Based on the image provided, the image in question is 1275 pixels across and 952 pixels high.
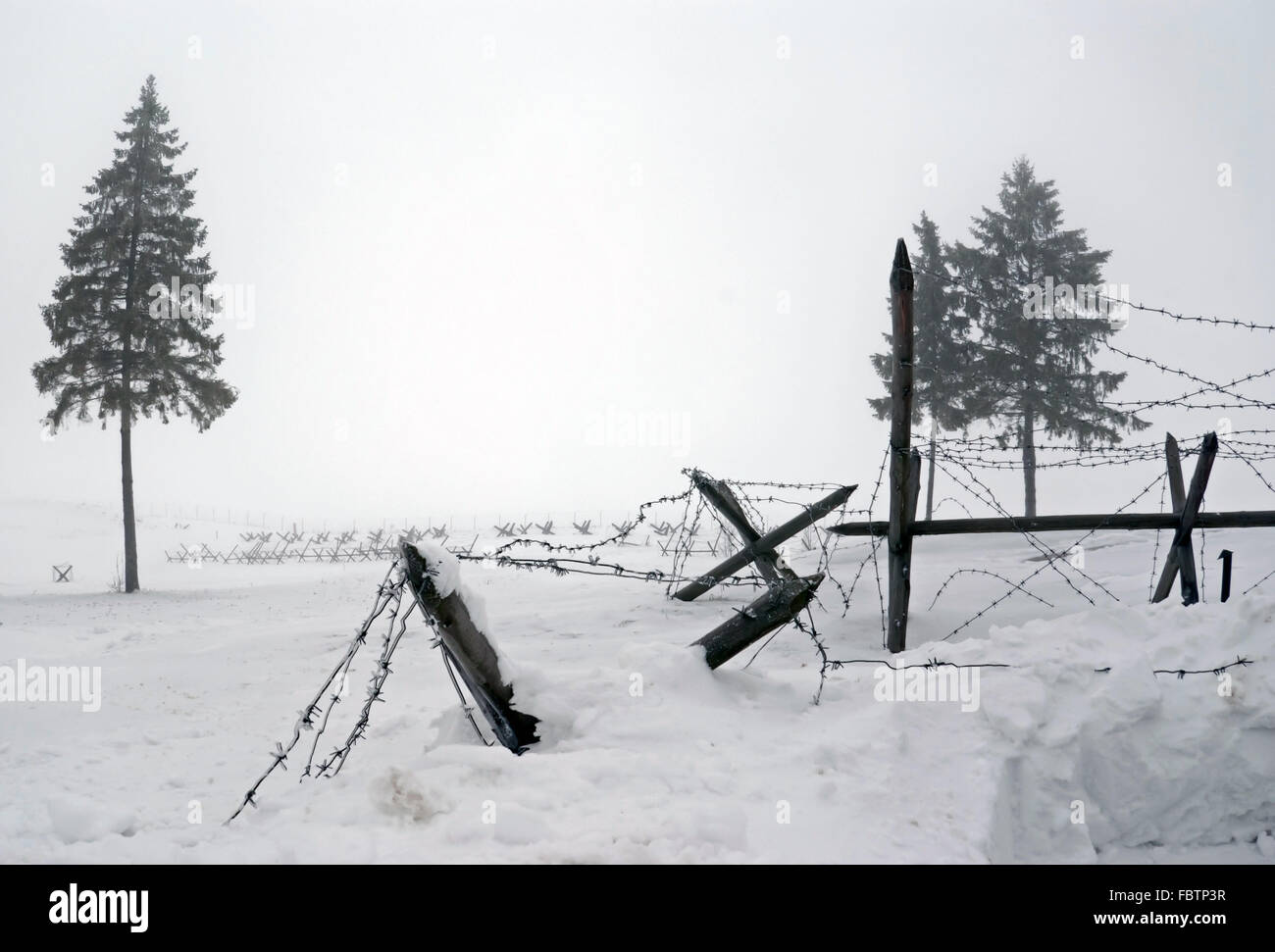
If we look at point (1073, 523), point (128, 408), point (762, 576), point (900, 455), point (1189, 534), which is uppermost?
point (128, 408)

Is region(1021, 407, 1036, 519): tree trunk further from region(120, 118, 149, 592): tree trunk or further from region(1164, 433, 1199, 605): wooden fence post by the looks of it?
region(120, 118, 149, 592): tree trunk

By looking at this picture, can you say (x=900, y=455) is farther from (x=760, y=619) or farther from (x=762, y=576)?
(x=760, y=619)

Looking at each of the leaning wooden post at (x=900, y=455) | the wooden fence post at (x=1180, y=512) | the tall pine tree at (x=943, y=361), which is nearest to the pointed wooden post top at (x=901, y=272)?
the leaning wooden post at (x=900, y=455)

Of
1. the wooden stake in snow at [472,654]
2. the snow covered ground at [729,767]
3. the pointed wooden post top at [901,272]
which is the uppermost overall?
the pointed wooden post top at [901,272]

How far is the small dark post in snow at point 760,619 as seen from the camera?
4.83 meters

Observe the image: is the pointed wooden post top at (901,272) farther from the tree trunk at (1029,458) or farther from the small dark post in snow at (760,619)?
the tree trunk at (1029,458)

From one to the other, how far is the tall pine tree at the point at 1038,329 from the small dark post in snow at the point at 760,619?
58.3ft

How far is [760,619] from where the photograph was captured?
4.88m

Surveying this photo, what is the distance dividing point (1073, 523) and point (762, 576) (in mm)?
3423

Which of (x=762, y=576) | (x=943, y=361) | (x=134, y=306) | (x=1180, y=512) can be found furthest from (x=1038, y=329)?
(x=134, y=306)
